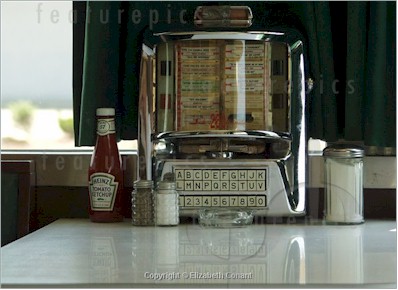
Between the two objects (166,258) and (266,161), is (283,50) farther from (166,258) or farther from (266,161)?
(166,258)

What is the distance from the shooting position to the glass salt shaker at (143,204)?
1658 mm

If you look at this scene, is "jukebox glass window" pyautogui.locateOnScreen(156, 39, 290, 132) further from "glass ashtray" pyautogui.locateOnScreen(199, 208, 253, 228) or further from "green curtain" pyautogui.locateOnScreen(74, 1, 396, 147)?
"glass ashtray" pyautogui.locateOnScreen(199, 208, 253, 228)

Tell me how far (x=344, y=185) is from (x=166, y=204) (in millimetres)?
395

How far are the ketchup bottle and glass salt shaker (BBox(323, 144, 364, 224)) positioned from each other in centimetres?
48

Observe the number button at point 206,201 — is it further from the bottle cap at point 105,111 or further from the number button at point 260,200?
the bottle cap at point 105,111

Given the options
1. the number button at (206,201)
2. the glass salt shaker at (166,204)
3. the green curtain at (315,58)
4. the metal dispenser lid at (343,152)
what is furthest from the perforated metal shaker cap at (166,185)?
the metal dispenser lid at (343,152)

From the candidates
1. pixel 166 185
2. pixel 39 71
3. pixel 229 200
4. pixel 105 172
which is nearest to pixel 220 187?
pixel 229 200

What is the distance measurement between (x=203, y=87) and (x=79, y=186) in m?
0.41

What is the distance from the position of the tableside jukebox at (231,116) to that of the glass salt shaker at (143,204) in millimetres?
64

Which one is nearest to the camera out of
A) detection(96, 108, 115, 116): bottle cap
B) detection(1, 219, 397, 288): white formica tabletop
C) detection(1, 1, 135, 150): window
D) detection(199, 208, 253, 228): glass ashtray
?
detection(1, 219, 397, 288): white formica tabletop

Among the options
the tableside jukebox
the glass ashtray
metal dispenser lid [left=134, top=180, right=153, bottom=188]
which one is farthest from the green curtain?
the glass ashtray

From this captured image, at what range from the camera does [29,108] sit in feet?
6.44

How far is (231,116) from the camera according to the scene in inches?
67.6

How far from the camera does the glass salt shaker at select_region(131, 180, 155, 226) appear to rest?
1.66 meters
